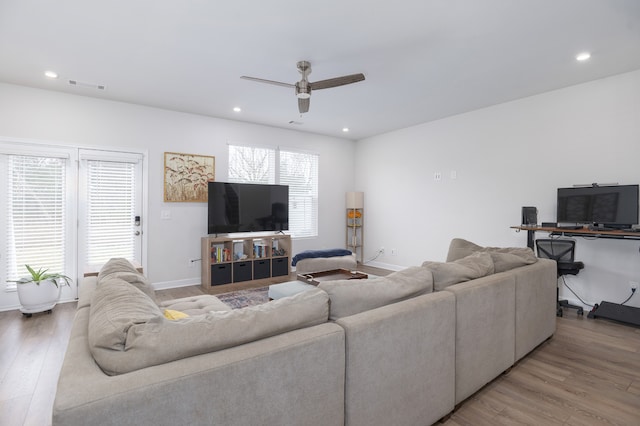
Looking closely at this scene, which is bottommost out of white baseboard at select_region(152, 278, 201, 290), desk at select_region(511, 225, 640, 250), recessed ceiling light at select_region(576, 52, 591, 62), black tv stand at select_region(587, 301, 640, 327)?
white baseboard at select_region(152, 278, 201, 290)

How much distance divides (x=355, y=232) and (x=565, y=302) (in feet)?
12.5

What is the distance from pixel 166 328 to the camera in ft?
3.58

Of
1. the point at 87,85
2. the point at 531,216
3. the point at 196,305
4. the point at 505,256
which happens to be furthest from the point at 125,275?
the point at 531,216

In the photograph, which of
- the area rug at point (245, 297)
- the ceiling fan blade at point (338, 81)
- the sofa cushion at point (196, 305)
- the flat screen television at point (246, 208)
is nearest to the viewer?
the sofa cushion at point (196, 305)

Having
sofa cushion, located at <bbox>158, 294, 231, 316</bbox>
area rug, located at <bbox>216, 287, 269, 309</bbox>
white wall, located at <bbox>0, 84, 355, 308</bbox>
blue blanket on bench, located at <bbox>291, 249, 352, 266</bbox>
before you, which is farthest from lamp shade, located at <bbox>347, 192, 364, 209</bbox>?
sofa cushion, located at <bbox>158, 294, 231, 316</bbox>

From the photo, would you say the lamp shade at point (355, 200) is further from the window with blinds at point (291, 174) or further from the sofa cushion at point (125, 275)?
the sofa cushion at point (125, 275)

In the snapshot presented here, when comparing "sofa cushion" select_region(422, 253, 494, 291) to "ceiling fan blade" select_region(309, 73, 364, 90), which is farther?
"ceiling fan blade" select_region(309, 73, 364, 90)

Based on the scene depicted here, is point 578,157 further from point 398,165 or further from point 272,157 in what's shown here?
point 272,157

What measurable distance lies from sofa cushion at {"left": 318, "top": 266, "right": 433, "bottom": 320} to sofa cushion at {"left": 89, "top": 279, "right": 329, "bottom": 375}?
10 cm

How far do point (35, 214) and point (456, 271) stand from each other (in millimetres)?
5019

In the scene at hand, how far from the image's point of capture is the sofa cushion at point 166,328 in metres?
1.03

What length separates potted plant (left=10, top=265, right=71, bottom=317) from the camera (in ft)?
12.0

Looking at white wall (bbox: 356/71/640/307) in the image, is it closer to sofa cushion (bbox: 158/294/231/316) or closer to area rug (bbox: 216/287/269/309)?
area rug (bbox: 216/287/269/309)

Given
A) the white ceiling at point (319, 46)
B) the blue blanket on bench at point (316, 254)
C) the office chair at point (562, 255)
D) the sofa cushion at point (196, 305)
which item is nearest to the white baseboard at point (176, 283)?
the blue blanket on bench at point (316, 254)
